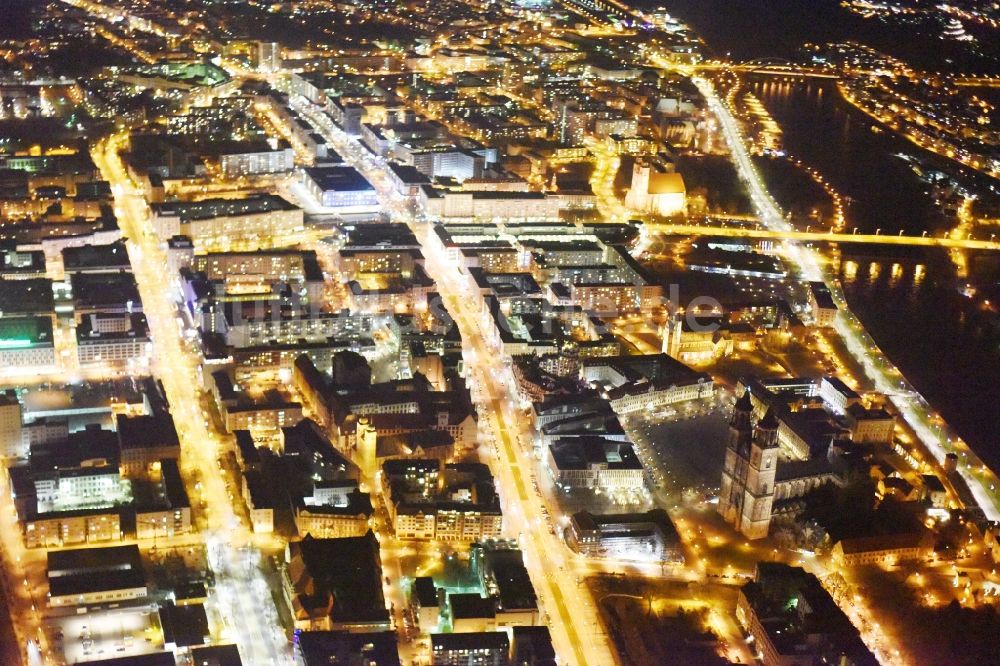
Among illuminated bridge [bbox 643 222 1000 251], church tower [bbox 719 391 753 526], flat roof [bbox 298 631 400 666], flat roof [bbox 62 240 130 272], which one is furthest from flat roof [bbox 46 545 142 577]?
illuminated bridge [bbox 643 222 1000 251]

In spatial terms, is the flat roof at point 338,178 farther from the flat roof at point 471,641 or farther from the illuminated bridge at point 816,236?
the flat roof at point 471,641

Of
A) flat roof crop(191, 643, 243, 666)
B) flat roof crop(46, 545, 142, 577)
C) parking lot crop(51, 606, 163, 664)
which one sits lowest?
parking lot crop(51, 606, 163, 664)

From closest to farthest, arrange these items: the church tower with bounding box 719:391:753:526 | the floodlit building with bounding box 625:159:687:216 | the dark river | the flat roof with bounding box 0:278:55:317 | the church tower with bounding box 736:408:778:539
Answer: the church tower with bounding box 736:408:778:539 < the church tower with bounding box 719:391:753:526 < the flat roof with bounding box 0:278:55:317 < the dark river < the floodlit building with bounding box 625:159:687:216

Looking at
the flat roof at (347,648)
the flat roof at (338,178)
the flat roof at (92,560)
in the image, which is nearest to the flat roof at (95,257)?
the flat roof at (338,178)

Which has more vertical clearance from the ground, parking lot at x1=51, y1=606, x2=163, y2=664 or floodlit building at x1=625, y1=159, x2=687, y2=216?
floodlit building at x1=625, y1=159, x2=687, y2=216

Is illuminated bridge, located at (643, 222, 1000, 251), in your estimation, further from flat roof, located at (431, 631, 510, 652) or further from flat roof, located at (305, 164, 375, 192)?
flat roof, located at (431, 631, 510, 652)

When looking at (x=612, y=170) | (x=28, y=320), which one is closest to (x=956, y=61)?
(x=612, y=170)
